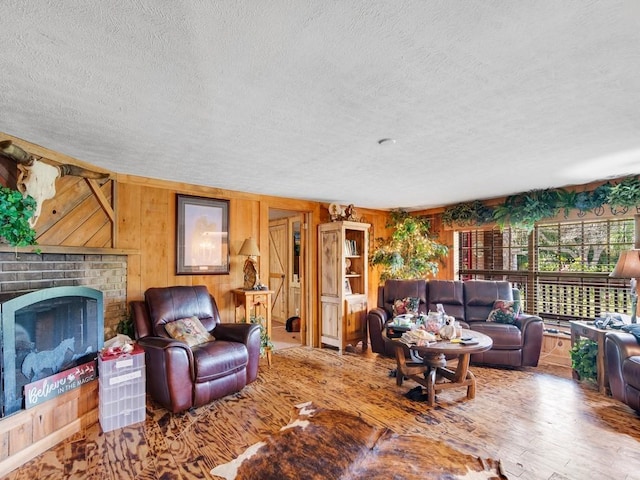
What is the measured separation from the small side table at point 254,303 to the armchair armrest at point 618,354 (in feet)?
11.1

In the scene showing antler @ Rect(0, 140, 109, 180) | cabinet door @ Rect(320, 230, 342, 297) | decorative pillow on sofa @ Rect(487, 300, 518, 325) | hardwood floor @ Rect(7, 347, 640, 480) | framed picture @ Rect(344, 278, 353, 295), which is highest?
antler @ Rect(0, 140, 109, 180)

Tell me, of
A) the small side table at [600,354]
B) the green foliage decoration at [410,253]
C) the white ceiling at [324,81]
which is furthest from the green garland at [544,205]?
the small side table at [600,354]

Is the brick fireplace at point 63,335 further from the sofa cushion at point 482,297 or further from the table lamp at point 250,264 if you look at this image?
the sofa cushion at point 482,297

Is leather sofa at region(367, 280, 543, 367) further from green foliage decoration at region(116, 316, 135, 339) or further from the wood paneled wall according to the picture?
green foliage decoration at region(116, 316, 135, 339)

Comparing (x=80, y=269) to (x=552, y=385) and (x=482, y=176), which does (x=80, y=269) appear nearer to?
(x=482, y=176)

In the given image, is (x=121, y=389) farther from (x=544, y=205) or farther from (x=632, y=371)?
(x=544, y=205)

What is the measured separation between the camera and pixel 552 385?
11.7 feet

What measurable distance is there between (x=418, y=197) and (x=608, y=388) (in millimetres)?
2875

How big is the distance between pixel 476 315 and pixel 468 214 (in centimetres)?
153

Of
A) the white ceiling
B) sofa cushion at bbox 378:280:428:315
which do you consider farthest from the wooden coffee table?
the white ceiling

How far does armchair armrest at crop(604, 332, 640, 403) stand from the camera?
2996mm

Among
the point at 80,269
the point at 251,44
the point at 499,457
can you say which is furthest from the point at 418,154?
the point at 80,269

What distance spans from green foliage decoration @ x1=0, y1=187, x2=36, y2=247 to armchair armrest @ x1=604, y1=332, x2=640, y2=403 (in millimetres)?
4684

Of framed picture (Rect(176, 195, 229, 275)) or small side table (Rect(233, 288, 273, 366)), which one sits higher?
framed picture (Rect(176, 195, 229, 275))
